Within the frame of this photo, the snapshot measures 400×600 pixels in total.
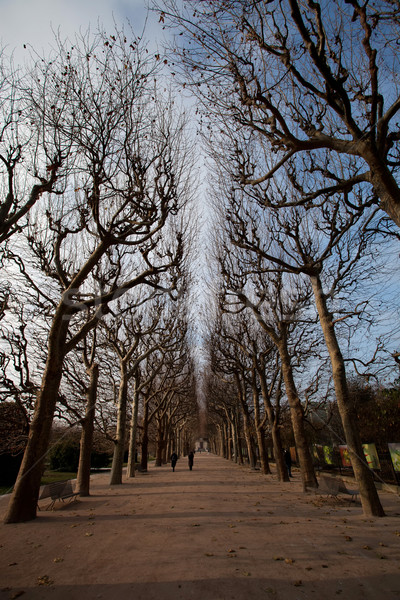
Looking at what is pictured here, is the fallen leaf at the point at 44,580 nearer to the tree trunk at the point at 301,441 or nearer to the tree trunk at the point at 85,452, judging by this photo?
the tree trunk at the point at 85,452

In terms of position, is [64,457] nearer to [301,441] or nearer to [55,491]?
[55,491]

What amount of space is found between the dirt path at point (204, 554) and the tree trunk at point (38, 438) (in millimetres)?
407

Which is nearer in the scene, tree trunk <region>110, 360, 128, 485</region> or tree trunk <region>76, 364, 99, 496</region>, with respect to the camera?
tree trunk <region>76, 364, 99, 496</region>

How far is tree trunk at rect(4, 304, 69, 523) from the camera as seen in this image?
21.7ft

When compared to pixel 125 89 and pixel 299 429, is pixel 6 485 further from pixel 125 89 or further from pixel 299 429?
pixel 125 89

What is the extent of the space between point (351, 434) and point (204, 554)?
4327 millimetres

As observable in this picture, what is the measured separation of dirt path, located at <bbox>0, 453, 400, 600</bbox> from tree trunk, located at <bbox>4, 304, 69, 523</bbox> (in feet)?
1.34

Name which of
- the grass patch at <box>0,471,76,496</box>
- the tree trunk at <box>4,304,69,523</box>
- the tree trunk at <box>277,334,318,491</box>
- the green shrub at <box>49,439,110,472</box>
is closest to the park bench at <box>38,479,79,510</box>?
the tree trunk at <box>4,304,69,523</box>

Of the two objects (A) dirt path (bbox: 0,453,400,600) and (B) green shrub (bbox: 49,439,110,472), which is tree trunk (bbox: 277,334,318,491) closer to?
(A) dirt path (bbox: 0,453,400,600)

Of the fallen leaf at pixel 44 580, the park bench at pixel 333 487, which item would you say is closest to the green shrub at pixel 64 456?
the park bench at pixel 333 487

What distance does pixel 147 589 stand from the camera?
3613 mm

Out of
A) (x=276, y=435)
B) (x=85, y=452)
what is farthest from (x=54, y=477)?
(x=276, y=435)

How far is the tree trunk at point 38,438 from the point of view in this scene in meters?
6.62

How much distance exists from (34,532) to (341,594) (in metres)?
5.51
